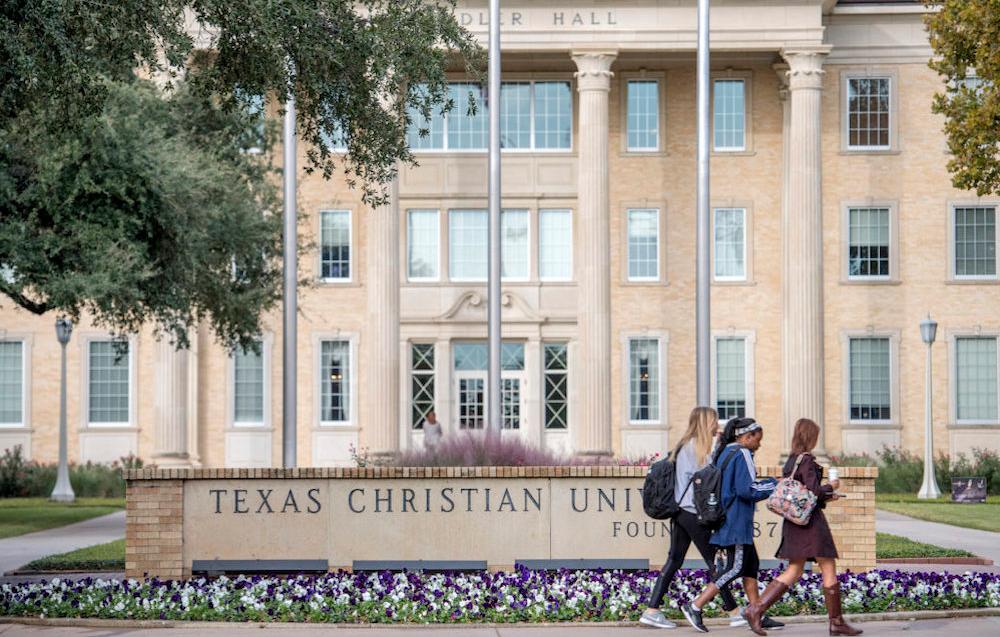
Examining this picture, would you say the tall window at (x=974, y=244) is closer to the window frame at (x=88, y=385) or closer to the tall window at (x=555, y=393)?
the tall window at (x=555, y=393)

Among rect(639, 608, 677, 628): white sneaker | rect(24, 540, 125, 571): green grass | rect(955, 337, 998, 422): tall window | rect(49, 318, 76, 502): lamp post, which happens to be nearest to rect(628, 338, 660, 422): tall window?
rect(955, 337, 998, 422): tall window

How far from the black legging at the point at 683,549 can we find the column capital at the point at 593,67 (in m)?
29.1

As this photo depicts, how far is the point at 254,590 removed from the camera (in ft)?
49.9

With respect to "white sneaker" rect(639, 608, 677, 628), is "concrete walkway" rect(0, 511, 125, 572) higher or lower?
lower

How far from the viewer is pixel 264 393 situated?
4459cm

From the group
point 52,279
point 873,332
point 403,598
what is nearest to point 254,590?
point 403,598

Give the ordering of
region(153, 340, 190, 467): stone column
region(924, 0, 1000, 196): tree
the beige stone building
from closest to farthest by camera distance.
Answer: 1. region(924, 0, 1000, 196): tree
2. region(153, 340, 190, 467): stone column
3. the beige stone building

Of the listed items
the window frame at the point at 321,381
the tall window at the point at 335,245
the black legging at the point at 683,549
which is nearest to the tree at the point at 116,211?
the black legging at the point at 683,549

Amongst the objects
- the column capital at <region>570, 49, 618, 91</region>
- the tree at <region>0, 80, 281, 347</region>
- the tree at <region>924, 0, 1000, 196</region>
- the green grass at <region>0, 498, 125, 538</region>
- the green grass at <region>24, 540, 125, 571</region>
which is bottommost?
the green grass at <region>0, 498, 125, 538</region>

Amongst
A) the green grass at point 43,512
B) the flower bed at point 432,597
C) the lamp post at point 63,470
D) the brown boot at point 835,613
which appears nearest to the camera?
the brown boot at point 835,613

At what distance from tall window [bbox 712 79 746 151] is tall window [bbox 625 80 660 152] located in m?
1.65

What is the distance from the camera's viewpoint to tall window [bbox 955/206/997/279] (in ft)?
146

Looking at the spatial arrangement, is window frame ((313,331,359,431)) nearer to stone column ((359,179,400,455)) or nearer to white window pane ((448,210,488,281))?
stone column ((359,179,400,455))

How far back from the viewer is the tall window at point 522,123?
1754 inches
